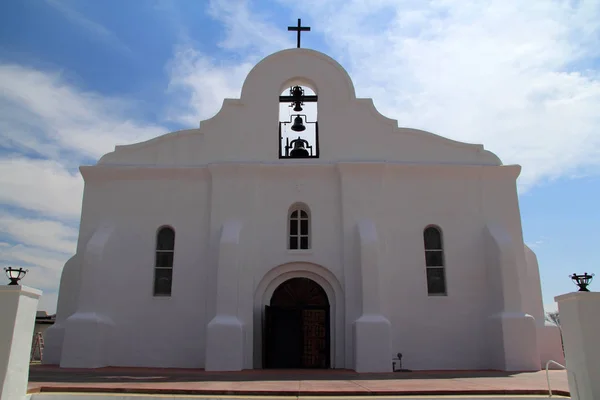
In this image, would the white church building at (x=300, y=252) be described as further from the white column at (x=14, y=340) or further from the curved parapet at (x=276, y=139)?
the white column at (x=14, y=340)

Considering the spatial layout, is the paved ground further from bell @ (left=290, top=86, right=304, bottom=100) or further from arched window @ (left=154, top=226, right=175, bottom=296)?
bell @ (left=290, top=86, right=304, bottom=100)

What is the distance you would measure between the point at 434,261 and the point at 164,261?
8324 mm

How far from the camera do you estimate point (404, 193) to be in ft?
52.9

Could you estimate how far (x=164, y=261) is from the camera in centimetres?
1592

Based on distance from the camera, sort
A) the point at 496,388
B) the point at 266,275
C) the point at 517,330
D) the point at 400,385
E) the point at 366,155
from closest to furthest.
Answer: the point at 496,388, the point at 400,385, the point at 517,330, the point at 266,275, the point at 366,155

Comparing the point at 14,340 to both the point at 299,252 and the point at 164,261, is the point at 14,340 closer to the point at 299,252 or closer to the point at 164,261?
the point at 164,261

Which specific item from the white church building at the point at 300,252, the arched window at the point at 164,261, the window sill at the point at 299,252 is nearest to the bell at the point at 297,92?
the white church building at the point at 300,252

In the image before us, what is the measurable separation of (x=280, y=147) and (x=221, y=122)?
81.9 inches

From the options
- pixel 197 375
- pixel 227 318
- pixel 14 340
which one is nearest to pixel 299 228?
pixel 227 318

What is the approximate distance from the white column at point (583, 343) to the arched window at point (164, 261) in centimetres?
1101

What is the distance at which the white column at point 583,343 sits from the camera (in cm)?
A: 799

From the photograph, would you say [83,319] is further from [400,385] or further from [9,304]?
[400,385]

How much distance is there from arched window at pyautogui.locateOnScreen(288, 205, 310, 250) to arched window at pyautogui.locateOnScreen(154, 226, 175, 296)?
3.69 metres

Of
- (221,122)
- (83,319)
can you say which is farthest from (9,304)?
(221,122)
